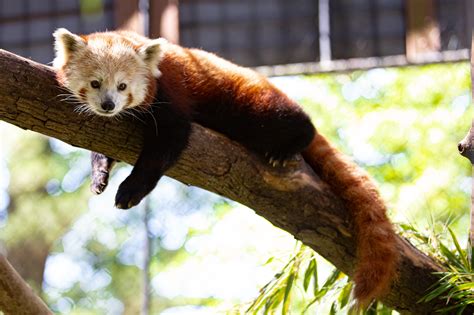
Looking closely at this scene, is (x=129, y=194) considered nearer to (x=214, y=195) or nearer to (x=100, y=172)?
(x=100, y=172)

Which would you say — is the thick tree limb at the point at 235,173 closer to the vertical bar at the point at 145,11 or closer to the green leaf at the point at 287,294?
the green leaf at the point at 287,294

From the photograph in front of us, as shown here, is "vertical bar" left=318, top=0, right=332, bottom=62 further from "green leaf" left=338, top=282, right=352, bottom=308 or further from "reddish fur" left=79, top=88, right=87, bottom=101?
"reddish fur" left=79, top=88, right=87, bottom=101

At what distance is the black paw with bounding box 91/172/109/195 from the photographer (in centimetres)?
283

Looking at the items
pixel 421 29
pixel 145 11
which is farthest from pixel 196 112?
pixel 421 29

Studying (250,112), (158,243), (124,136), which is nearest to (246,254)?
(158,243)

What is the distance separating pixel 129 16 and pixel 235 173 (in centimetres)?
203

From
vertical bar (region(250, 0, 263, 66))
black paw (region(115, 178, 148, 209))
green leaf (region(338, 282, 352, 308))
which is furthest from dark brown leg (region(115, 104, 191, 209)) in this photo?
vertical bar (region(250, 0, 263, 66))

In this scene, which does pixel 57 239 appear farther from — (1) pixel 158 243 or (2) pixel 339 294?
(2) pixel 339 294

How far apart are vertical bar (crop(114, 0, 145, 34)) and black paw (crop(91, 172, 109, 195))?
63.6 inches

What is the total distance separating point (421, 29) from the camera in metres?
4.28

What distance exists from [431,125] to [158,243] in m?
2.42

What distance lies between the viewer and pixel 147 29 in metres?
4.32

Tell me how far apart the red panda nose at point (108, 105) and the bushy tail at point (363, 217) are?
81 cm

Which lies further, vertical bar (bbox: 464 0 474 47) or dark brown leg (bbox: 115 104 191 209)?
dark brown leg (bbox: 115 104 191 209)
